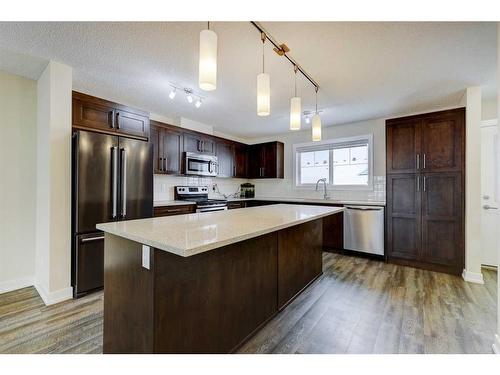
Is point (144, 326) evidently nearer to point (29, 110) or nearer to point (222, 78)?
point (222, 78)

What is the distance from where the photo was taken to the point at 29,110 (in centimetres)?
268

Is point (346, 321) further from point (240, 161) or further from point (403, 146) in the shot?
point (240, 161)

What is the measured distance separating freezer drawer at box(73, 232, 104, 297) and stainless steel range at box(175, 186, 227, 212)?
157 cm

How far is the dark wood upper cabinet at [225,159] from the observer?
4826mm

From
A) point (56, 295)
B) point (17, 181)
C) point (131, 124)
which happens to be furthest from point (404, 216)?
point (17, 181)

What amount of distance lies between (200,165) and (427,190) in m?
3.62

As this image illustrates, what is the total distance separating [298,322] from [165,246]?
1.52 metres

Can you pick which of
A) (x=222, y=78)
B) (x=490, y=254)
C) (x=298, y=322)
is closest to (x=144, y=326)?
(x=298, y=322)

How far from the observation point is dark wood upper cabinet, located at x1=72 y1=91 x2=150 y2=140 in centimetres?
249

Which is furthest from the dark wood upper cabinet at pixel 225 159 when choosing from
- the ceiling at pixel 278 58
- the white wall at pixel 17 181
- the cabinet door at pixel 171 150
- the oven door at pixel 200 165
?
the white wall at pixel 17 181

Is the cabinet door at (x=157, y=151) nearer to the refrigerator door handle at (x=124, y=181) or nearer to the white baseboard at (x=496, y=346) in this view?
the refrigerator door handle at (x=124, y=181)

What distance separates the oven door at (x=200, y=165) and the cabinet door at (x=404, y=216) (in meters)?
3.07

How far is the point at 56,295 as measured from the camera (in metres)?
2.29

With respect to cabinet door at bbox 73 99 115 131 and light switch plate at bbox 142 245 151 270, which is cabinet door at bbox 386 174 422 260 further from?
cabinet door at bbox 73 99 115 131
